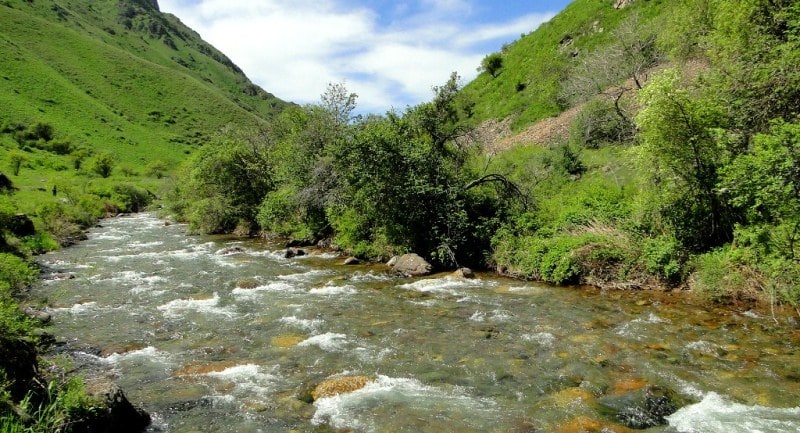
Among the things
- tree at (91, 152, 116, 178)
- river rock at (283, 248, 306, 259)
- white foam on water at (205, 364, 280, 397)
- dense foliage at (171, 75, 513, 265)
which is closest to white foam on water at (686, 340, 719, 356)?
white foam on water at (205, 364, 280, 397)

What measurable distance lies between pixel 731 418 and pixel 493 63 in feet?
178

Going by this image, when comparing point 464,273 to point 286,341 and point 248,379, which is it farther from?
point 248,379

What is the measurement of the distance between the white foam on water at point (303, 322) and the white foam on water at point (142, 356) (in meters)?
4.04

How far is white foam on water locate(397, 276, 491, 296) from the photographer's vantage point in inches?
796

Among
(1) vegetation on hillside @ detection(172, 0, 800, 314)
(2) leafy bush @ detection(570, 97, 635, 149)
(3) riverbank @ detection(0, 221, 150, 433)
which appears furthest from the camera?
(2) leafy bush @ detection(570, 97, 635, 149)

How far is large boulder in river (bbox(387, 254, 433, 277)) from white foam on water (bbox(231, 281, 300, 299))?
588 centimetres

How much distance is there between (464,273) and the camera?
2247cm

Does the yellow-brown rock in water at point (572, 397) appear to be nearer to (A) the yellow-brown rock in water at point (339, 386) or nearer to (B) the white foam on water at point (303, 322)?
(A) the yellow-brown rock in water at point (339, 386)

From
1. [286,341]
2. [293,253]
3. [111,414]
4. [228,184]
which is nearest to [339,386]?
[286,341]

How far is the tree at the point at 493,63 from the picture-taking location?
188ft

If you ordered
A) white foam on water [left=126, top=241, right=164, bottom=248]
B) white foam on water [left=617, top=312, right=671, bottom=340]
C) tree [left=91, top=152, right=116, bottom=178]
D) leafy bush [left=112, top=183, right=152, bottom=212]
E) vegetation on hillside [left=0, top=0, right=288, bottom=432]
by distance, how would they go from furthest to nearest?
tree [left=91, top=152, right=116, bottom=178], leafy bush [left=112, top=183, right=152, bottom=212], white foam on water [left=126, top=241, right=164, bottom=248], white foam on water [left=617, top=312, right=671, bottom=340], vegetation on hillside [left=0, top=0, right=288, bottom=432]

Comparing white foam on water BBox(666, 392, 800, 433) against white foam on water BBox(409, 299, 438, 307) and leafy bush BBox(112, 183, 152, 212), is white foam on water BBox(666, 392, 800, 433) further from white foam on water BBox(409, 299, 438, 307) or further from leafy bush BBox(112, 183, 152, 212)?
leafy bush BBox(112, 183, 152, 212)

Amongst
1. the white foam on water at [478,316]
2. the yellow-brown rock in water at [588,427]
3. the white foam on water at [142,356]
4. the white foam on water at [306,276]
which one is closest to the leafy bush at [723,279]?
the white foam on water at [478,316]

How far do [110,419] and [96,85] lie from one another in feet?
483
